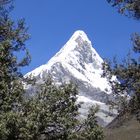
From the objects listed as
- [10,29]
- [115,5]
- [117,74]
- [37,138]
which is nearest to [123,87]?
[117,74]

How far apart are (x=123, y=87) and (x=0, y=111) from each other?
29.3 ft

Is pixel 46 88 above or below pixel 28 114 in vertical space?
above

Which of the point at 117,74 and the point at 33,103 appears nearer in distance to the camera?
the point at 117,74

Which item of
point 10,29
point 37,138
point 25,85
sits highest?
point 10,29

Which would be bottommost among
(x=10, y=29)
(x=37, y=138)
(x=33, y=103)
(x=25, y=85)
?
(x=37, y=138)

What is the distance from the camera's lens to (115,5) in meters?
33.0

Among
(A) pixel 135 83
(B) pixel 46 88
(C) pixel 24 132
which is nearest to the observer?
(A) pixel 135 83

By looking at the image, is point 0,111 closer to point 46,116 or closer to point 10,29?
point 46,116

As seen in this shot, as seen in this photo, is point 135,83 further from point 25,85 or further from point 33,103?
point 25,85

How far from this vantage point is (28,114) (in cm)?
3719

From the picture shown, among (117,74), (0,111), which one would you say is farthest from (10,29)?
(117,74)

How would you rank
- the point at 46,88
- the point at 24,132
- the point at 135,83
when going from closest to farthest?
the point at 135,83 → the point at 24,132 → the point at 46,88

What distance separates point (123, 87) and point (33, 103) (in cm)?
740

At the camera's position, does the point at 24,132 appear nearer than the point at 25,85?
Yes
